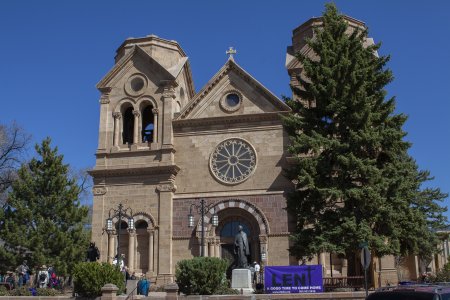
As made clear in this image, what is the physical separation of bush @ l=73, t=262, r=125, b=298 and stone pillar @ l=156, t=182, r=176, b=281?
10.5 meters

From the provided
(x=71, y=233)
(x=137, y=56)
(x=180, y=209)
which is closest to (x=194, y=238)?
(x=180, y=209)

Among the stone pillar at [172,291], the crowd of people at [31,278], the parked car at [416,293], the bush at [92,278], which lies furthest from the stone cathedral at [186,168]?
the parked car at [416,293]

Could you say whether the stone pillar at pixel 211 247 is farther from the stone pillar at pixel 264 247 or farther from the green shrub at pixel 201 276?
the green shrub at pixel 201 276

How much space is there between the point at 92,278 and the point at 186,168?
1464 centimetres

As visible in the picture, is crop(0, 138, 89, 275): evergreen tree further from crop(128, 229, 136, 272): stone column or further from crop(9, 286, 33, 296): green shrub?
crop(9, 286, 33, 296): green shrub

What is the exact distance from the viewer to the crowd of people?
28203mm

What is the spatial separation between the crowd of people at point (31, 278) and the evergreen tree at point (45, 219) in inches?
25.0

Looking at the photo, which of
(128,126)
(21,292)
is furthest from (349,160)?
(128,126)

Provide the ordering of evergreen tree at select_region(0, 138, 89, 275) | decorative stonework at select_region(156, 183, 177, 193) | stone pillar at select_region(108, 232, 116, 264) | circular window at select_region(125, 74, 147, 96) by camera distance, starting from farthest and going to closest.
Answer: circular window at select_region(125, 74, 147, 96) → decorative stonework at select_region(156, 183, 177, 193) → stone pillar at select_region(108, 232, 116, 264) → evergreen tree at select_region(0, 138, 89, 275)

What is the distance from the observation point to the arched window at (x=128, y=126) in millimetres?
39562

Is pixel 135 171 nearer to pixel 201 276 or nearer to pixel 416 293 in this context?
pixel 201 276

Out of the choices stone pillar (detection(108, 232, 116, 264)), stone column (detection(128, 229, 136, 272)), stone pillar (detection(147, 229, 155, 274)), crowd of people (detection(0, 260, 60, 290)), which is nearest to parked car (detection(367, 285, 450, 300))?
crowd of people (detection(0, 260, 60, 290))

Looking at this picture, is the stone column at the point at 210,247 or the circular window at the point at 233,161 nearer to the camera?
the stone column at the point at 210,247

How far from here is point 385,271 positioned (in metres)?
32.2
